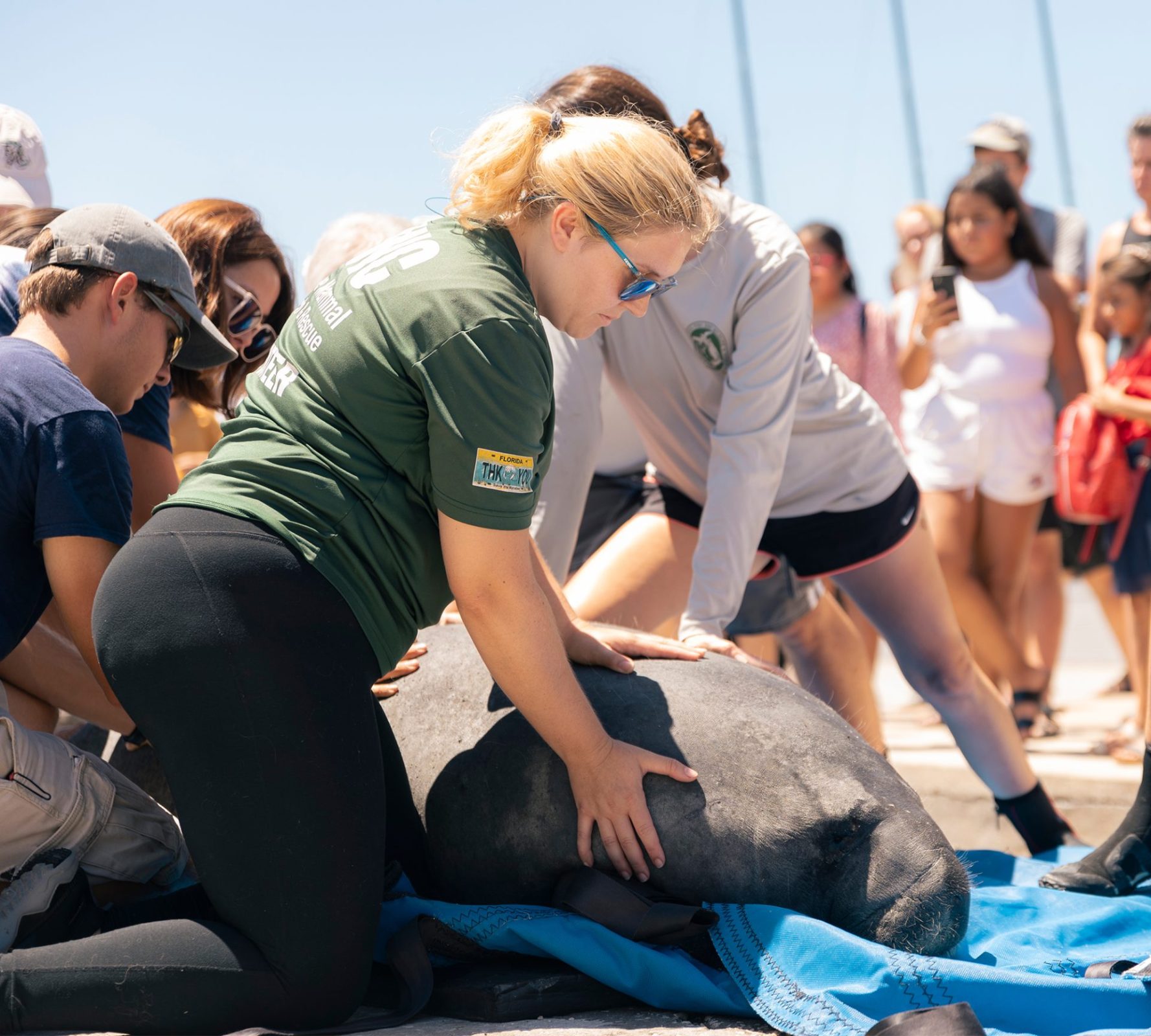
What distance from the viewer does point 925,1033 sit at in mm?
2037

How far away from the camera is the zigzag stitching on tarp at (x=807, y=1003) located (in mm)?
2189

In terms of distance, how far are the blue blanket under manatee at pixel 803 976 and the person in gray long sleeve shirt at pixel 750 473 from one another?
855 mm

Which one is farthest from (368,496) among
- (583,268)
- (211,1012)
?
(211,1012)

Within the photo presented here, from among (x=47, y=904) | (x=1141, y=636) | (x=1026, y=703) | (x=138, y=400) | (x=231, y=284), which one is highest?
(x=231, y=284)

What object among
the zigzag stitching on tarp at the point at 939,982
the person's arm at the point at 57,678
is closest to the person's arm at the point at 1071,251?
the zigzag stitching on tarp at the point at 939,982

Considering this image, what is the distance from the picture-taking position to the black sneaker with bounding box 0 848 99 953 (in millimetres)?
2408

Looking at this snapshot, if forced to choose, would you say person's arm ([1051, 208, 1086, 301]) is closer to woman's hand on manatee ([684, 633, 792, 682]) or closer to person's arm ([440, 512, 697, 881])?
woman's hand on manatee ([684, 633, 792, 682])

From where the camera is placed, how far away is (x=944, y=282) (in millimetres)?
5199

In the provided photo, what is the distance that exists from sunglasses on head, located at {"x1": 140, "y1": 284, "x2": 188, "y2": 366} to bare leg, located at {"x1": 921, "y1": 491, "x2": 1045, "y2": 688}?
3.66m

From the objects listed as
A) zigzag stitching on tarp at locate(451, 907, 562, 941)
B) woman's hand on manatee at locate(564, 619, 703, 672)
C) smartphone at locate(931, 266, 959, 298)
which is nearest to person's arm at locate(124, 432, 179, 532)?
woman's hand on manatee at locate(564, 619, 703, 672)

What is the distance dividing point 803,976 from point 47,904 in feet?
4.67

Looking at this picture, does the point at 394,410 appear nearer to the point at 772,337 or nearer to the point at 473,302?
the point at 473,302

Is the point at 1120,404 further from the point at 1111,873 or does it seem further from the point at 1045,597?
the point at 1111,873

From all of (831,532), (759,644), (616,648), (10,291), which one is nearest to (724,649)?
(616,648)
